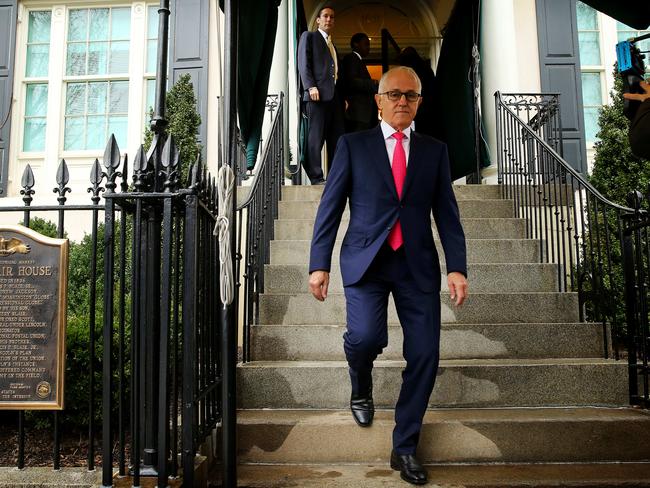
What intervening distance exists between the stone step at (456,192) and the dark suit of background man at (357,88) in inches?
62.3

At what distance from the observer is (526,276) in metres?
4.53

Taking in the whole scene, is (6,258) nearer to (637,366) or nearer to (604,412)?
(604,412)

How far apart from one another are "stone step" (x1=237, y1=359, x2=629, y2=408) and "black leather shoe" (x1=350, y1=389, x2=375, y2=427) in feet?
1.00

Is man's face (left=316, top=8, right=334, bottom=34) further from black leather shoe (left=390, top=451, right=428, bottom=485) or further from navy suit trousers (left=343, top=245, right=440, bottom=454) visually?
black leather shoe (left=390, top=451, right=428, bottom=485)

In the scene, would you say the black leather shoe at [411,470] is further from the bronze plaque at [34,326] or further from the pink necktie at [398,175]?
the bronze plaque at [34,326]

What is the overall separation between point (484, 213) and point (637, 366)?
2.43 metres

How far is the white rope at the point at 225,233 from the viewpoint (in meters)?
2.49

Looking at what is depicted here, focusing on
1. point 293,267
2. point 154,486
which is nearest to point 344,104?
point 293,267

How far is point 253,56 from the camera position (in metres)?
3.99

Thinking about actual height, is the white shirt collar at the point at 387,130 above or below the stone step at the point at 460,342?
above

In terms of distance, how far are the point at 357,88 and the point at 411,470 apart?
546cm

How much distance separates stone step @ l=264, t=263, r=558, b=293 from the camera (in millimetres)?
4496

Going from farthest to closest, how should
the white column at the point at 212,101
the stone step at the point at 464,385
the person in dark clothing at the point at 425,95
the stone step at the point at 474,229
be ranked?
1. the white column at the point at 212,101
2. the person in dark clothing at the point at 425,95
3. the stone step at the point at 474,229
4. the stone step at the point at 464,385

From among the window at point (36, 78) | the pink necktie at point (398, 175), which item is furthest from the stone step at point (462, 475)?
the window at point (36, 78)
